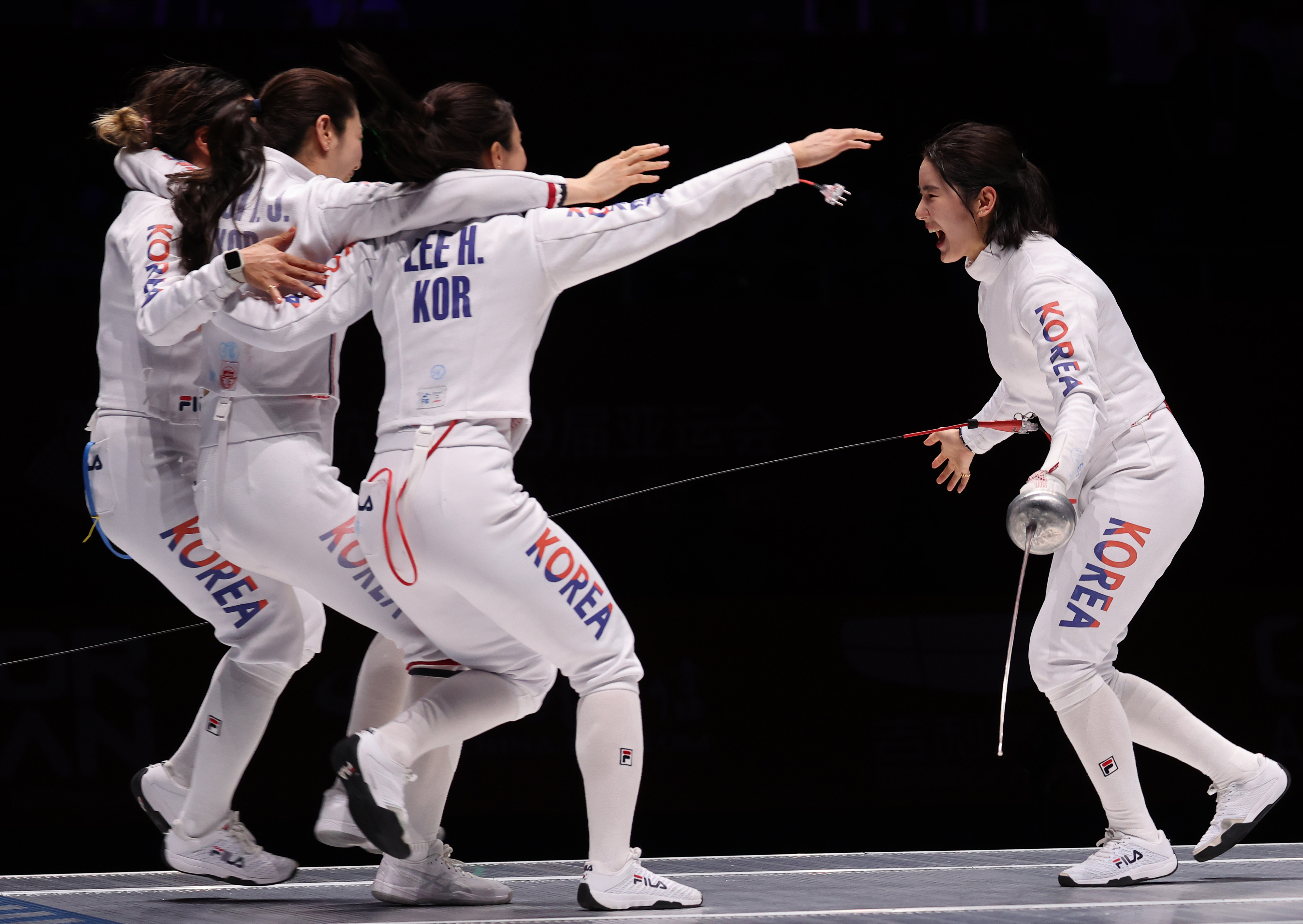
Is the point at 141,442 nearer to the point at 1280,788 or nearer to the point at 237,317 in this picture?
the point at 237,317

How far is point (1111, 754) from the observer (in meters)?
2.66

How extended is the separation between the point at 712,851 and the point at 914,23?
3760 mm

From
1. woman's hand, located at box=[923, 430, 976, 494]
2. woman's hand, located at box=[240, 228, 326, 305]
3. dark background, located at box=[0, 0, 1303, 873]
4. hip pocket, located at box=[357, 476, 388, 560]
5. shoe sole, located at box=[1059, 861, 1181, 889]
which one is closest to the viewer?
hip pocket, located at box=[357, 476, 388, 560]

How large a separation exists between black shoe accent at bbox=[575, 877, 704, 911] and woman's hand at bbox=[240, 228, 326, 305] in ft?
3.56

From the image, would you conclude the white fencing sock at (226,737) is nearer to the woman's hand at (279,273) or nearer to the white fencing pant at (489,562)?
the white fencing pant at (489,562)

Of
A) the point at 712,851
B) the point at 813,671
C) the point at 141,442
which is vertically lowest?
the point at 712,851

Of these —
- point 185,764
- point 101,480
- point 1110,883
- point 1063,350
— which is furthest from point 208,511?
point 1110,883

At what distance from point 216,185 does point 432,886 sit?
4.38ft

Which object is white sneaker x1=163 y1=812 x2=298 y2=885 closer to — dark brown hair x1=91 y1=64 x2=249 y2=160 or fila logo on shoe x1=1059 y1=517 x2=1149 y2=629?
dark brown hair x1=91 y1=64 x2=249 y2=160

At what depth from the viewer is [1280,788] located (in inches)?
108

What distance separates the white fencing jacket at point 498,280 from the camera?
2.30 meters

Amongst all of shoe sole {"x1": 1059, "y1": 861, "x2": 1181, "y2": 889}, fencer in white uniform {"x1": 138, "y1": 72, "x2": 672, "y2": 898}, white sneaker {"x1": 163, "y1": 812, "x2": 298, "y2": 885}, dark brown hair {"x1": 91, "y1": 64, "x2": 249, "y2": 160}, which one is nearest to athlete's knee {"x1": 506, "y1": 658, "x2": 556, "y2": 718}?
fencer in white uniform {"x1": 138, "y1": 72, "x2": 672, "y2": 898}

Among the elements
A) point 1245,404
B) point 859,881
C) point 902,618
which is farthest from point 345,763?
point 1245,404

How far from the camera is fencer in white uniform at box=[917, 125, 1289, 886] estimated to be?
104 inches
